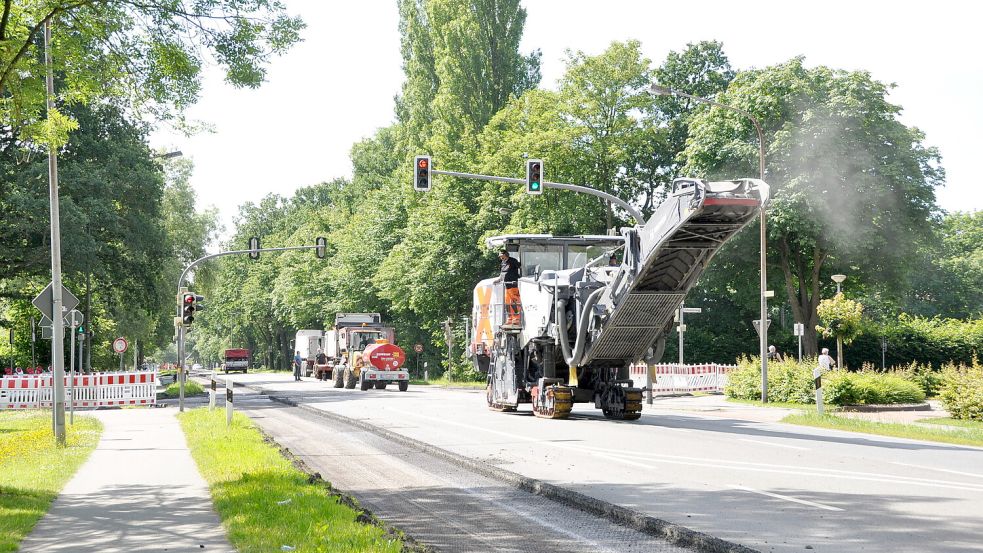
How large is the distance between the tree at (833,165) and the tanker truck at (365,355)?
15346 mm

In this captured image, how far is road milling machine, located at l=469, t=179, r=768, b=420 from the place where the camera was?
1606cm

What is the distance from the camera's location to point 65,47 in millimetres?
12461

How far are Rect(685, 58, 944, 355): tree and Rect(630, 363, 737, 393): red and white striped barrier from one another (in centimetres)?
407

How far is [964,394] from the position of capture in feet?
71.1

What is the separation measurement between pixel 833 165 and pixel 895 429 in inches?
854

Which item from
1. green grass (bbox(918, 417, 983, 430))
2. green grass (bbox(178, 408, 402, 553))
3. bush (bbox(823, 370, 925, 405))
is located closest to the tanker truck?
bush (bbox(823, 370, 925, 405))

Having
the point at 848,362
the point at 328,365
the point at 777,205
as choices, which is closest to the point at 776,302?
the point at 848,362

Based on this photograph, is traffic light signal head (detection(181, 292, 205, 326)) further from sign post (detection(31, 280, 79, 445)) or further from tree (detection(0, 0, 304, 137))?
tree (detection(0, 0, 304, 137))

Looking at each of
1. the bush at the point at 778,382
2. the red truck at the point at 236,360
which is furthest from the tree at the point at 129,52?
the red truck at the point at 236,360

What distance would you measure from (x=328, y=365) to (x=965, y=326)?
35201 millimetres

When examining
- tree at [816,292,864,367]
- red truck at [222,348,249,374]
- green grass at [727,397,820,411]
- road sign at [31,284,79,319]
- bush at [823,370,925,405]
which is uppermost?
road sign at [31,284,79,319]

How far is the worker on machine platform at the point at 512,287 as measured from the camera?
2253 centimetres

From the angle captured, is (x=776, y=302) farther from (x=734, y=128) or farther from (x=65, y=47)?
(x=65, y=47)

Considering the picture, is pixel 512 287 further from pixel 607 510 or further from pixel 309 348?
pixel 309 348
